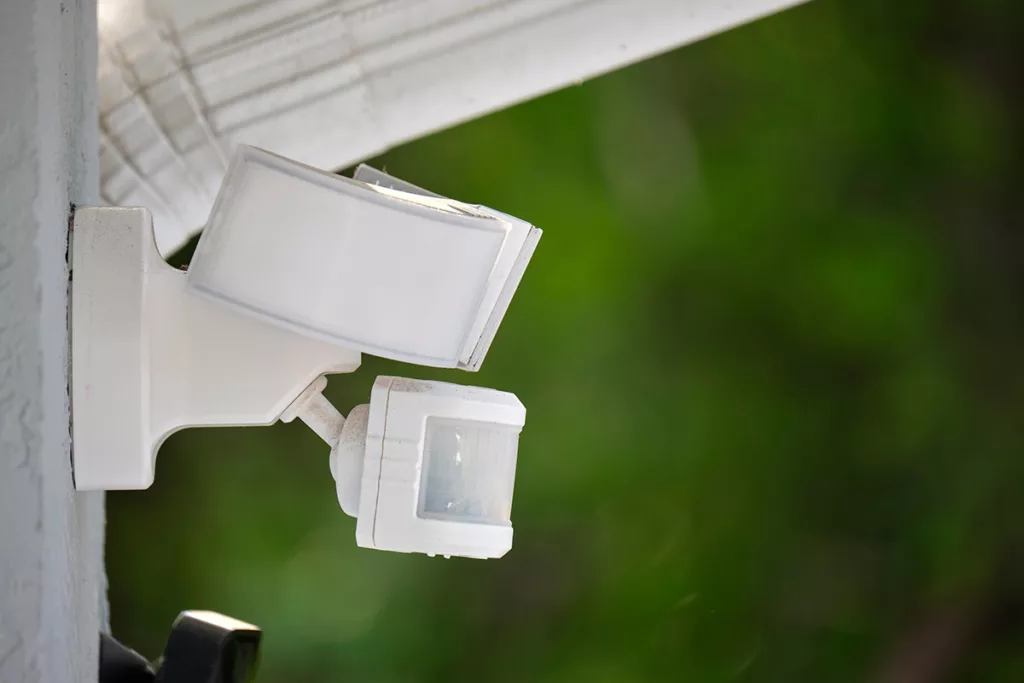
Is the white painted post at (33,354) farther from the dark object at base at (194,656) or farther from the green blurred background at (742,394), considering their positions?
the green blurred background at (742,394)

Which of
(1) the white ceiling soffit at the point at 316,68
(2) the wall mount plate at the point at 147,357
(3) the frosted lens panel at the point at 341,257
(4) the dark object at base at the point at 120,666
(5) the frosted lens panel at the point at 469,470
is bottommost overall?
(4) the dark object at base at the point at 120,666

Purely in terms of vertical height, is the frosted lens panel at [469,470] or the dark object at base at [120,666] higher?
the frosted lens panel at [469,470]

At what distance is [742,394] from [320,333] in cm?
83

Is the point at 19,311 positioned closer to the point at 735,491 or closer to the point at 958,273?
the point at 735,491

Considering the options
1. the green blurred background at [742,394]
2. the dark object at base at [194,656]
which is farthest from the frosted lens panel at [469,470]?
the green blurred background at [742,394]

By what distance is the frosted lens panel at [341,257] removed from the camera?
0.29 m

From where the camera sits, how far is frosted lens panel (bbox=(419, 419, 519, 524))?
37 cm

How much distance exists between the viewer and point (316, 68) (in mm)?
465

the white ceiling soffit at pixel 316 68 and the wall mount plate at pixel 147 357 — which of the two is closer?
the wall mount plate at pixel 147 357

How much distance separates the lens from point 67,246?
1.05ft

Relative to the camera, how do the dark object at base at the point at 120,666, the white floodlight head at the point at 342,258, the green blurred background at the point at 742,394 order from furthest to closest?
the green blurred background at the point at 742,394 < the dark object at base at the point at 120,666 < the white floodlight head at the point at 342,258

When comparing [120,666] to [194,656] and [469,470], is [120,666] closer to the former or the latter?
[194,656]

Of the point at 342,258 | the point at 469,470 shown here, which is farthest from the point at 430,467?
the point at 342,258

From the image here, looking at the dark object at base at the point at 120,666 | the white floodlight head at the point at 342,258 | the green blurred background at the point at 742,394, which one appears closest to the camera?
the white floodlight head at the point at 342,258
